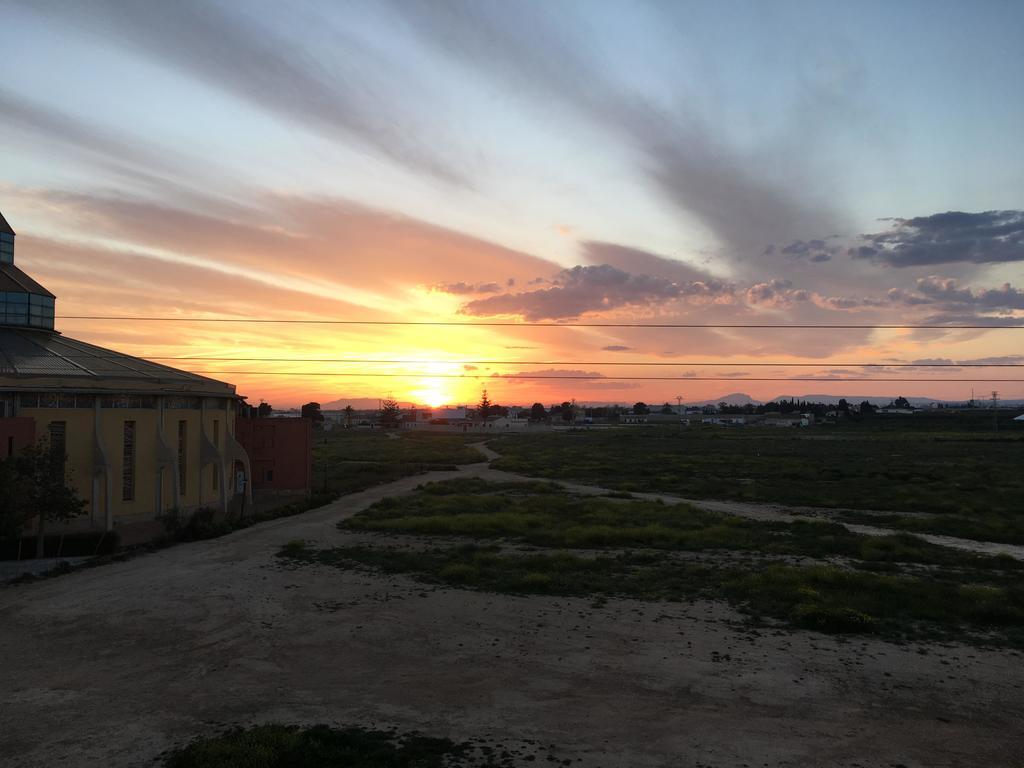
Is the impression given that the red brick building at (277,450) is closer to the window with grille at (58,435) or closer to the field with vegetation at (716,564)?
the field with vegetation at (716,564)

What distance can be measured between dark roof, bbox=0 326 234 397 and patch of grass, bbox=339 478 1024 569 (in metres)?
14.0

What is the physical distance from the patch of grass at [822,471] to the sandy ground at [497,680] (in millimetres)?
25610

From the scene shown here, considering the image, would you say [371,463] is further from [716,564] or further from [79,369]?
[716,564]

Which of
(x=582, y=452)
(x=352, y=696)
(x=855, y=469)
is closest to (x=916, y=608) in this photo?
(x=352, y=696)

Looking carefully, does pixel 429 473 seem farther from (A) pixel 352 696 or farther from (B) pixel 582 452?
(A) pixel 352 696

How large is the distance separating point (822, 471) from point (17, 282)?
238 feet

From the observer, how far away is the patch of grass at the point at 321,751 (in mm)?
11531

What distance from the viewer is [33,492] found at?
2891cm

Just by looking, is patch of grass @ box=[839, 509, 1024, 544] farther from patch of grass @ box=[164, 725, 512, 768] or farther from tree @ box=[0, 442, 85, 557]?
tree @ box=[0, 442, 85, 557]

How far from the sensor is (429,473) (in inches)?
2972

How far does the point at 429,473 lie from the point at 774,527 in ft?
149

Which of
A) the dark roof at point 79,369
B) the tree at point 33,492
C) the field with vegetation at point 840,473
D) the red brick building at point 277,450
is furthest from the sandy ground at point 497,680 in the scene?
the red brick building at point 277,450

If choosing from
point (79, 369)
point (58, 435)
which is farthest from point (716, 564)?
point (79, 369)

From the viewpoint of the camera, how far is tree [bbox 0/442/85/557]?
27.2m
